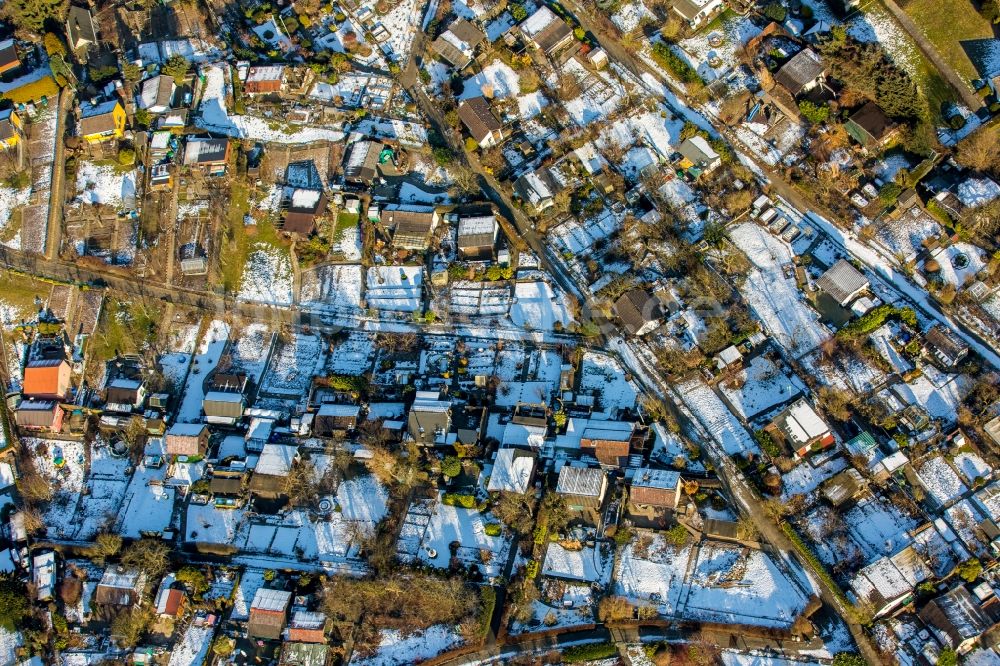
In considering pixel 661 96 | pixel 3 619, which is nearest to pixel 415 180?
pixel 661 96

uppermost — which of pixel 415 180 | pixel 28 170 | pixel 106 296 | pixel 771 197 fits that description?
pixel 771 197

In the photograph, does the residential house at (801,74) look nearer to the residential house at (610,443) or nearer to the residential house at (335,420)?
the residential house at (610,443)

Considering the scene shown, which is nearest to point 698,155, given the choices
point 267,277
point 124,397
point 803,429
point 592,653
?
point 803,429

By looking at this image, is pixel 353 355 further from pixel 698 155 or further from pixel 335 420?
pixel 698 155

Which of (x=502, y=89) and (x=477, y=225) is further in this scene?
(x=502, y=89)

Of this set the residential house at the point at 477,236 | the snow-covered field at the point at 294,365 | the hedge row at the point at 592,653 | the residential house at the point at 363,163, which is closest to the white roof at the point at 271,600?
the snow-covered field at the point at 294,365

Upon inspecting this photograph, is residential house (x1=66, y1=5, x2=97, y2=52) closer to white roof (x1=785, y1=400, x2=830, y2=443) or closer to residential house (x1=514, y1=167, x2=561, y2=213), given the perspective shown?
residential house (x1=514, y1=167, x2=561, y2=213)

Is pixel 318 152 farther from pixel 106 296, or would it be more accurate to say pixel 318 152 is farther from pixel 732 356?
pixel 732 356
